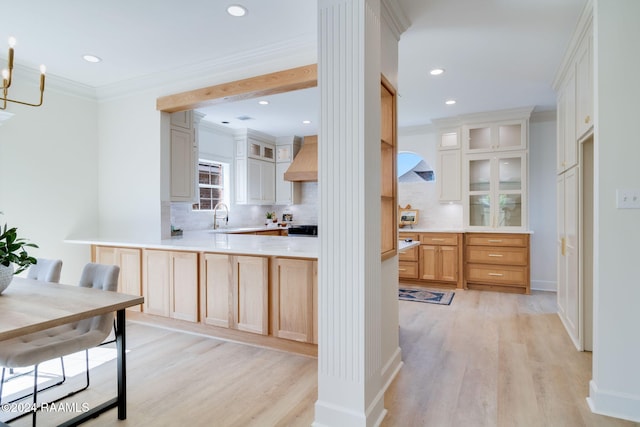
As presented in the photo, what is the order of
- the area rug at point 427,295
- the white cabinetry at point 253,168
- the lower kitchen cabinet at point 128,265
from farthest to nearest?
1. the white cabinetry at point 253,168
2. the area rug at point 427,295
3. the lower kitchen cabinet at point 128,265

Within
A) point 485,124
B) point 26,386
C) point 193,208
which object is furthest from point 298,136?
point 26,386

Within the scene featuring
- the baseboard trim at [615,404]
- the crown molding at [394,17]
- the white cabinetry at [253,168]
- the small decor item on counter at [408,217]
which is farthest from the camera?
the white cabinetry at [253,168]

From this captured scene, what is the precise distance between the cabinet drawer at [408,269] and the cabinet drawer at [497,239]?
0.84 meters

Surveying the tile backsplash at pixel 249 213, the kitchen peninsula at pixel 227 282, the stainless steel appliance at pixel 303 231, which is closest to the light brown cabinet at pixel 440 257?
the stainless steel appliance at pixel 303 231

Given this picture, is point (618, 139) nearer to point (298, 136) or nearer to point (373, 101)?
point (373, 101)

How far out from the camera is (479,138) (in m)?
5.36

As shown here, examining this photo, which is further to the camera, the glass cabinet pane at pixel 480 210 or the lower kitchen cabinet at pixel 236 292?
the glass cabinet pane at pixel 480 210

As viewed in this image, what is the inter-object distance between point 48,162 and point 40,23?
159cm

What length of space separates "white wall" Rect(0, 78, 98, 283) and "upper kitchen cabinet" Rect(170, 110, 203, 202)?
105 cm

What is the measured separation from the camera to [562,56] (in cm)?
329

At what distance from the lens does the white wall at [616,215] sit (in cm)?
201

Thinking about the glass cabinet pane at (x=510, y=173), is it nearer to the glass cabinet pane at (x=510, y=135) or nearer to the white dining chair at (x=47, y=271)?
the glass cabinet pane at (x=510, y=135)

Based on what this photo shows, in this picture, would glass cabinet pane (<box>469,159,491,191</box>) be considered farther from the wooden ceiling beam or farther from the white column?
the white column

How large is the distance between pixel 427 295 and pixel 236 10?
404 cm
